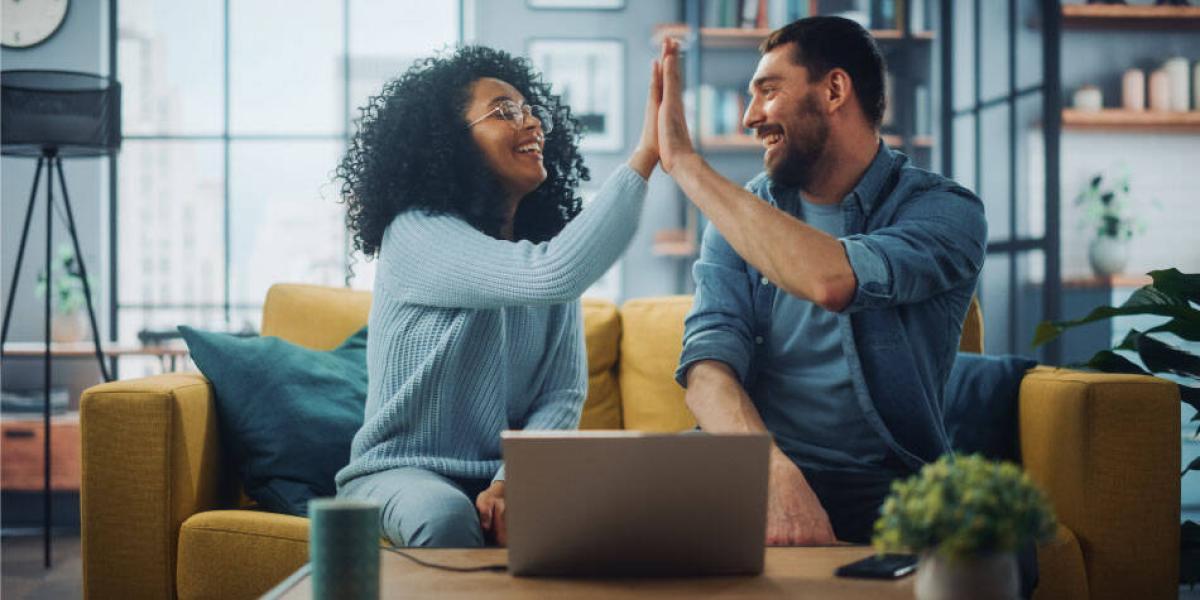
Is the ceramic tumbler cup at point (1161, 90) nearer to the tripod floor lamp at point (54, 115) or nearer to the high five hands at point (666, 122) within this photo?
the high five hands at point (666, 122)

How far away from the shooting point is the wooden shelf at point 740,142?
209 inches

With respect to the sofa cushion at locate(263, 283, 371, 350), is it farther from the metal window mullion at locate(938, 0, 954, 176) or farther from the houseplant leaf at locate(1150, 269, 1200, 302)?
the metal window mullion at locate(938, 0, 954, 176)

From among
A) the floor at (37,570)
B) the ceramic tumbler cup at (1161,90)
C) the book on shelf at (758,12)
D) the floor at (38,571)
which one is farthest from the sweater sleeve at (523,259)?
the ceramic tumbler cup at (1161,90)

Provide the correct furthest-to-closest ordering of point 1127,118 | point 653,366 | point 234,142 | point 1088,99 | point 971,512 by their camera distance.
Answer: point 234,142 → point 1088,99 → point 1127,118 → point 653,366 → point 971,512

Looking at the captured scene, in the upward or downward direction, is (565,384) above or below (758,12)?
below

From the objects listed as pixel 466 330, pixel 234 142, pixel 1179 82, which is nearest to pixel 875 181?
pixel 466 330

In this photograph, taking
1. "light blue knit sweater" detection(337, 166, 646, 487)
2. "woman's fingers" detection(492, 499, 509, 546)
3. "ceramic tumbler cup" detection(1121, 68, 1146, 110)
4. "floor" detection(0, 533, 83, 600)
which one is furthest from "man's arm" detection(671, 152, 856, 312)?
"ceramic tumbler cup" detection(1121, 68, 1146, 110)

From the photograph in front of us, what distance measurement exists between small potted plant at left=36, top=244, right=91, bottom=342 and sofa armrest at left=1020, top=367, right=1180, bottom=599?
4234 mm

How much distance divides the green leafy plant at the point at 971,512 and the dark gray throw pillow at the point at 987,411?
1.27 meters

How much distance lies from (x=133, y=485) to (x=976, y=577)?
1565 millimetres

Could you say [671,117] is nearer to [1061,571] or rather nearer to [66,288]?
[1061,571]

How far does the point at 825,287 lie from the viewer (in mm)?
1703

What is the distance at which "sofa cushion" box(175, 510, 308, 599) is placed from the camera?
77.5 inches

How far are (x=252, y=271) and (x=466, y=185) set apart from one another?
4.05m
